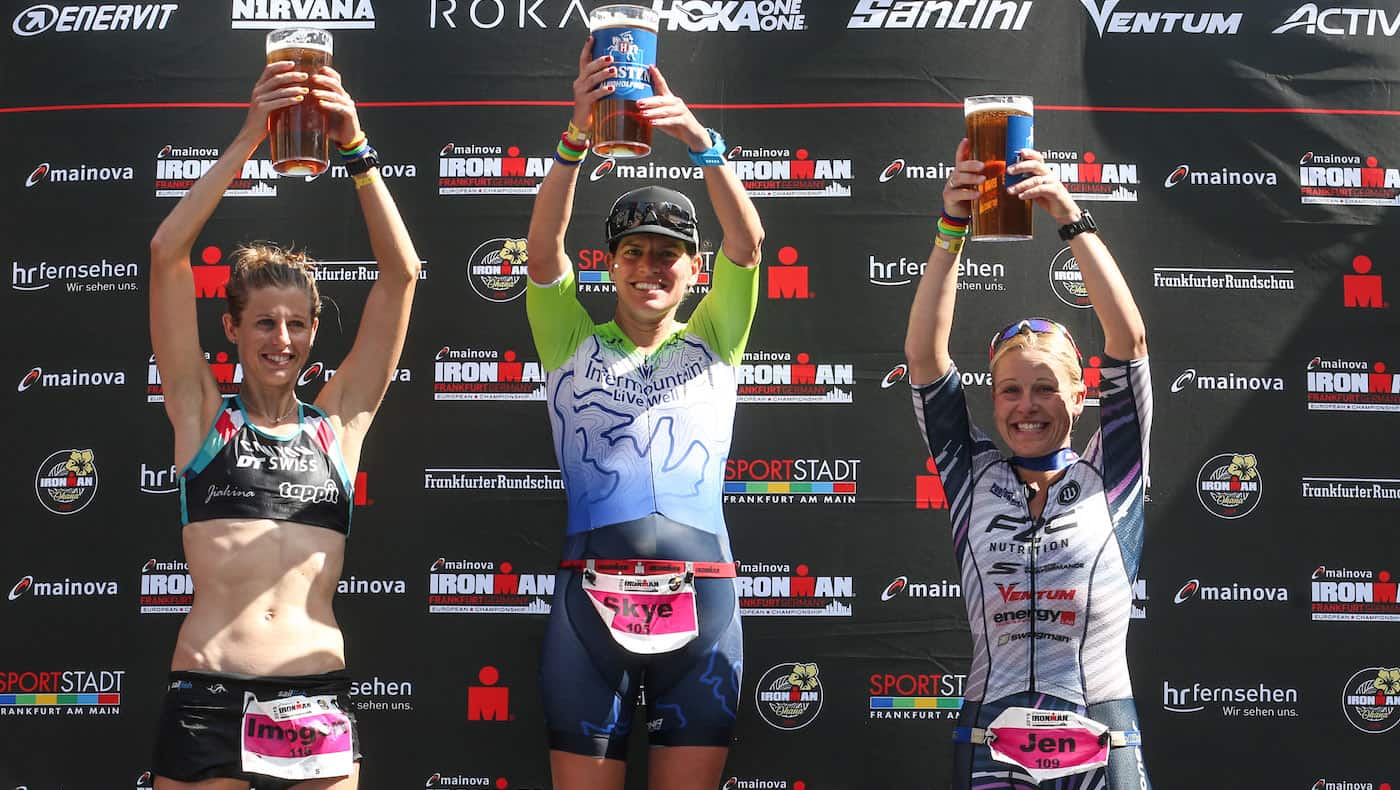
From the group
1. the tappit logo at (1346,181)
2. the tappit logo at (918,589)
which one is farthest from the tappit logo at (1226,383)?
the tappit logo at (918,589)

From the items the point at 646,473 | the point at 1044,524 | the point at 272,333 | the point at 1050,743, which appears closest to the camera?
the point at 1050,743

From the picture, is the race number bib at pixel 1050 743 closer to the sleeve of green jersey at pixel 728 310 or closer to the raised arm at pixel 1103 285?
the raised arm at pixel 1103 285

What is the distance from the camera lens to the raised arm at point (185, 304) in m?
2.76

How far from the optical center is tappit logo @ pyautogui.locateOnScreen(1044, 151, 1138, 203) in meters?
3.96

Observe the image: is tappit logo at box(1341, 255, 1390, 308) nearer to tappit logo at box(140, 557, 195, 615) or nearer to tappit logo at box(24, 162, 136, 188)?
tappit logo at box(140, 557, 195, 615)

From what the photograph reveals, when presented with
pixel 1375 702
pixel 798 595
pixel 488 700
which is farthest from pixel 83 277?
pixel 1375 702

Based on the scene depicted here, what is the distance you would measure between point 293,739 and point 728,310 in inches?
55.4

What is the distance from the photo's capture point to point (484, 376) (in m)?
3.93

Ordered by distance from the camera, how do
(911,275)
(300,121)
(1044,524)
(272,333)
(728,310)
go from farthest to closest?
(911,275) → (728,310) → (272,333) → (300,121) → (1044,524)

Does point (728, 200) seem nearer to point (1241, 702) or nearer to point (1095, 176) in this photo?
point (1095, 176)

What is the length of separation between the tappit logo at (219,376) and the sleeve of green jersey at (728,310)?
1.73 m

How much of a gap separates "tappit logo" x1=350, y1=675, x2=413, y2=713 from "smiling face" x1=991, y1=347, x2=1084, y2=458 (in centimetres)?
218

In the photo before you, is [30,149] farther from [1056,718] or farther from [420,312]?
[1056,718]

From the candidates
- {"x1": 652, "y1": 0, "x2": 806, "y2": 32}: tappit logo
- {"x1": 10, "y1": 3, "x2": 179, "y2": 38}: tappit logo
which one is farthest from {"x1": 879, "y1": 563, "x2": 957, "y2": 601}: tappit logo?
{"x1": 10, "y1": 3, "x2": 179, "y2": 38}: tappit logo
